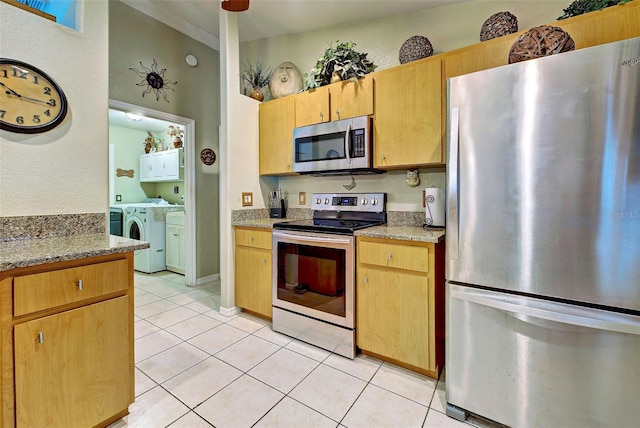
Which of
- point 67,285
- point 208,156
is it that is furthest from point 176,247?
point 67,285

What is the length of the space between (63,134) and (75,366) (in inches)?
48.0

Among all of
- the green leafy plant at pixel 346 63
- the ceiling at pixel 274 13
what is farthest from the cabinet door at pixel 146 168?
the green leafy plant at pixel 346 63

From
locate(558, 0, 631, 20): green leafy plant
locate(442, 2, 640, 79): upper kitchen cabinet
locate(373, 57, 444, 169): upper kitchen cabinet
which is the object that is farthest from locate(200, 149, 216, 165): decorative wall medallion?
locate(558, 0, 631, 20): green leafy plant

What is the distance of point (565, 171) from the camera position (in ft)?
3.78

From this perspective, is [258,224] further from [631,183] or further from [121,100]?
[631,183]

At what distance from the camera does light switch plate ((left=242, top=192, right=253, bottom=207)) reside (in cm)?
278

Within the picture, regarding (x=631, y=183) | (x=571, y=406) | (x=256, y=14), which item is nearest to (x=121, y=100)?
(x=256, y=14)

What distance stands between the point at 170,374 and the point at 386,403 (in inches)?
51.8

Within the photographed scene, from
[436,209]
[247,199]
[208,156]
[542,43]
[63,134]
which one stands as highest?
[542,43]

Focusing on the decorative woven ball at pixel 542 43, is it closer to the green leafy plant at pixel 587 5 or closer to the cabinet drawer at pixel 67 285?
the green leafy plant at pixel 587 5

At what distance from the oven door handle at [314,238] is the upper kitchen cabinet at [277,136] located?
0.70 metres

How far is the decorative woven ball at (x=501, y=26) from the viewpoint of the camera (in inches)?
→ 69.9

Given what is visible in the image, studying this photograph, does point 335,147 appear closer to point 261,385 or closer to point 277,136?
point 277,136

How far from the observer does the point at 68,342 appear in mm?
1192
